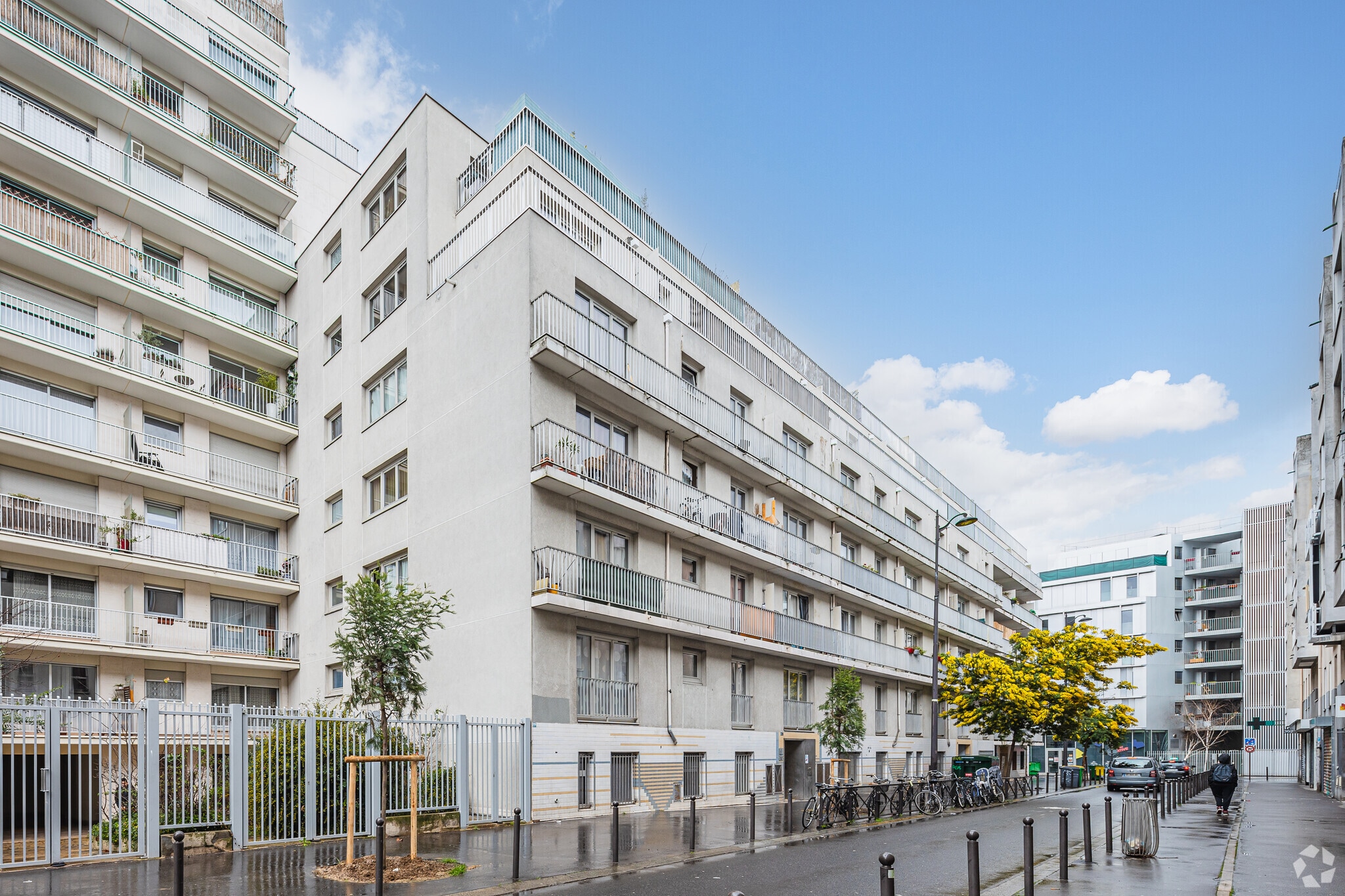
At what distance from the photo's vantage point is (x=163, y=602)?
25547 millimetres

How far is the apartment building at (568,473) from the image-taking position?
20.6m

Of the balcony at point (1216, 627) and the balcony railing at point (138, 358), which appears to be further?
the balcony at point (1216, 627)

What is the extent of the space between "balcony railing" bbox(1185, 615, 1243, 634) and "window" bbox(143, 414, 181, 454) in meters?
76.4

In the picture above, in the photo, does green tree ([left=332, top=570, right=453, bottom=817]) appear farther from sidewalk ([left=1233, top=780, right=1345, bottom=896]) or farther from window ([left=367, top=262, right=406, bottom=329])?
window ([left=367, top=262, right=406, bottom=329])

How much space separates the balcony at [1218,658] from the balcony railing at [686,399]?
53.5 meters

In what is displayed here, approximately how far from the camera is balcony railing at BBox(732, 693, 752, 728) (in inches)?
1033

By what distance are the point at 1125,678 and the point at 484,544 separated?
76.0 m

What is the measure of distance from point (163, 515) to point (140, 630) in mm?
3299

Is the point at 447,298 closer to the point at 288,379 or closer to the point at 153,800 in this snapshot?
the point at 288,379

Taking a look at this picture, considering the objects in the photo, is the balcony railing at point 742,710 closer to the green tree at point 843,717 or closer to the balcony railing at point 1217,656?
the green tree at point 843,717

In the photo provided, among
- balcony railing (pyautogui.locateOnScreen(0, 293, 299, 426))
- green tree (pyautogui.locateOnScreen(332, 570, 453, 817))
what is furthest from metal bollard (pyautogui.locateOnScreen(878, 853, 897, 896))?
balcony railing (pyautogui.locateOnScreen(0, 293, 299, 426))

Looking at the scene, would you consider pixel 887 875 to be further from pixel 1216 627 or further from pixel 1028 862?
pixel 1216 627

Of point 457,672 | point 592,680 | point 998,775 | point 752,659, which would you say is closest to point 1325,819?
point 998,775

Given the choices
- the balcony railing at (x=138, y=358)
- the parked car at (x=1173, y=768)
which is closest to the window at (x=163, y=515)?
the balcony railing at (x=138, y=358)
